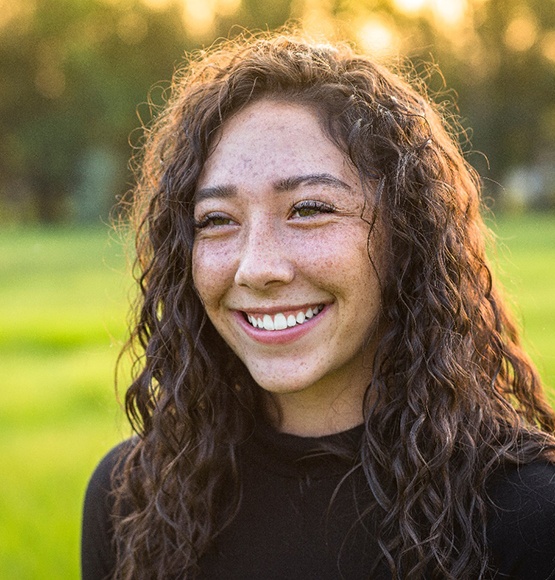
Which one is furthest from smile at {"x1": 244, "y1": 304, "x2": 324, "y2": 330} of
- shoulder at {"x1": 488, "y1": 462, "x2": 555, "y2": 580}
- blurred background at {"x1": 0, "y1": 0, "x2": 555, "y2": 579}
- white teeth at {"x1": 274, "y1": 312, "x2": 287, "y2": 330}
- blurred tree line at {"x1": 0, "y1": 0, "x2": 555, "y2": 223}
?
blurred tree line at {"x1": 0, "y1": 0, "x2": 555, "y2": 223}

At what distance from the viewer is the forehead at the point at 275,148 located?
2.46 meters

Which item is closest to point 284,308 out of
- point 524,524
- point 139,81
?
point 524,524

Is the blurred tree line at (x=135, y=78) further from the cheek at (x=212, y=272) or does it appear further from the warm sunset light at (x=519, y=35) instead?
the cheek at (x=212, y=272)

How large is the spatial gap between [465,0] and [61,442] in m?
46.1

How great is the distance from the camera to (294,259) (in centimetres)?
242

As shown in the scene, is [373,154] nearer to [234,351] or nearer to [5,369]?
[234,351]

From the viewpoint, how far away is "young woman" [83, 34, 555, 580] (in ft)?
7.77

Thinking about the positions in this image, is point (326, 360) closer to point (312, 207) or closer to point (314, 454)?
point (314, 454)

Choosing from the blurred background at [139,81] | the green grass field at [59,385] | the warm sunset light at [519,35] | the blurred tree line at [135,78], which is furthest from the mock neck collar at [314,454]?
the warm sunset light at [519,35]

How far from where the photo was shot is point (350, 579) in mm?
2398

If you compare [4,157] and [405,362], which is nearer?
[405,362]

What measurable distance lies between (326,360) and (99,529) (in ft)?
3.10

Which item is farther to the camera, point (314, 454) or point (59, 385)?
point (59, 385)

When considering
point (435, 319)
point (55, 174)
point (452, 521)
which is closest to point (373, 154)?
point (435, 319)
